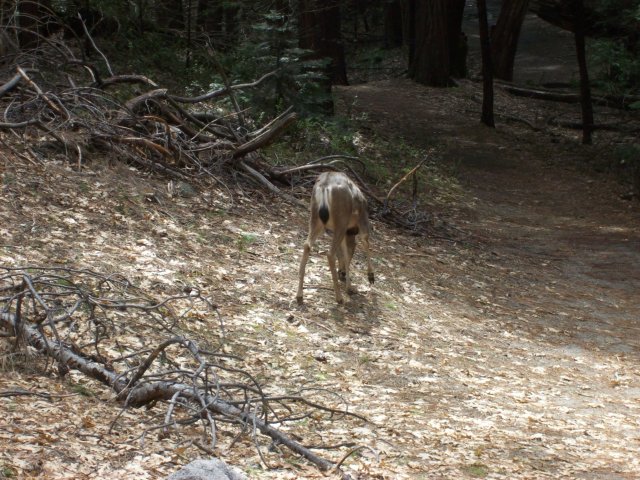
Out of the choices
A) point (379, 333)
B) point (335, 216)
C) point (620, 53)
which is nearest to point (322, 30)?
point (620, 53)

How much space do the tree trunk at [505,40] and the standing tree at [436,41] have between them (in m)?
1.74

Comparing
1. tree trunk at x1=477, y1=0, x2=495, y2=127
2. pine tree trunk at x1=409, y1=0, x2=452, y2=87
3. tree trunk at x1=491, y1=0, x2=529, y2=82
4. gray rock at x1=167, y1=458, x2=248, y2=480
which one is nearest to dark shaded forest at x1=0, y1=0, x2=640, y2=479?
gray rock at x1=167, y1=458, x2=248, y2=480

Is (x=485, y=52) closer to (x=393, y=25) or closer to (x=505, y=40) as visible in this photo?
(x=505, y=40)

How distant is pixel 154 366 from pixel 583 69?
60.7 feet

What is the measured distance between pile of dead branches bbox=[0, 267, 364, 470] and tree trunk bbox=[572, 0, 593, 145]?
17.0m

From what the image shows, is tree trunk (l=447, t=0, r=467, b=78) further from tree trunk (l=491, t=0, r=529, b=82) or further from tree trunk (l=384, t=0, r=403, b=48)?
tree trunk (l=384, t=0, r=403, b=48)

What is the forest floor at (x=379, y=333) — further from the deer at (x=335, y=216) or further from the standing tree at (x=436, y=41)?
the standing tree at (x=436, y=41)

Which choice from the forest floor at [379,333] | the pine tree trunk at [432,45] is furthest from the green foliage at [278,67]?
the pine tree trunk at [432,45]

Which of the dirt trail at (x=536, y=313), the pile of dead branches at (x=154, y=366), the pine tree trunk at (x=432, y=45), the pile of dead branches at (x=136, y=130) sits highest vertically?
the pine tree trunk at (x=432, y=45)

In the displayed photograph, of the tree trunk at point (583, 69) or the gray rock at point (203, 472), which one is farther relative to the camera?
the tree trunk at point (583, 69)

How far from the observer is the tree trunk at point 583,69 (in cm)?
2172

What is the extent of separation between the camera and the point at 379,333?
920 centimetres

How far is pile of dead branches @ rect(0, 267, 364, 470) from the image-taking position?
229 inches

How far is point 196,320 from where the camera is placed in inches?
323
